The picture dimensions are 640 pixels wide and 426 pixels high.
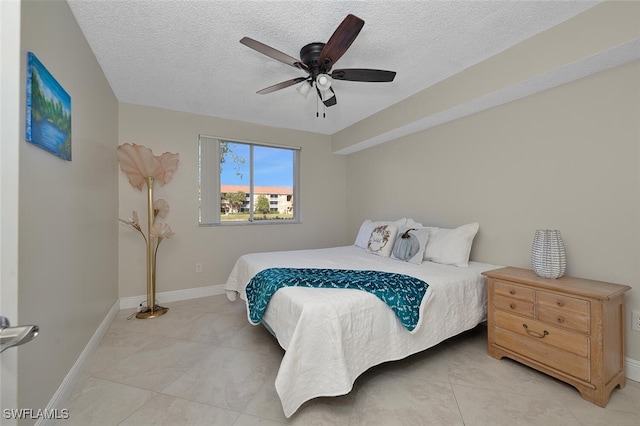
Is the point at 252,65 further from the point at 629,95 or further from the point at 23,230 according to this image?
the point at 629,95

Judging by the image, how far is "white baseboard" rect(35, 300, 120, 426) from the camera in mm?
1431

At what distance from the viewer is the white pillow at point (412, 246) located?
264 cm

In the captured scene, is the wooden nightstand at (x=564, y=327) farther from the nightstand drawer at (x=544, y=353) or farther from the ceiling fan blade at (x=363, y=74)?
the ceiling fan blade at (x=363, y=74)

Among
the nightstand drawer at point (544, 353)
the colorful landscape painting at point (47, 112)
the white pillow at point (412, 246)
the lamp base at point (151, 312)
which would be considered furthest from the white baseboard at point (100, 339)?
the white pillow at point (412, 246)

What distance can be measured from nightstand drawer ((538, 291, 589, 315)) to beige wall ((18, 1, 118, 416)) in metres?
2.95

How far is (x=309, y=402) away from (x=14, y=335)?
1.51m

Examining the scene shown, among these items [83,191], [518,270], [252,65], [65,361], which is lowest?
[65,361]

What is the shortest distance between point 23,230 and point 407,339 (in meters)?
2.23

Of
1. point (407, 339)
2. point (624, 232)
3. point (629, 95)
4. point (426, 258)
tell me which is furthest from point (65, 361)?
point (629, 95)

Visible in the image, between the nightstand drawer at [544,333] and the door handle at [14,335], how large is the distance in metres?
2.58

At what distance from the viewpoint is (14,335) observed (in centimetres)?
58

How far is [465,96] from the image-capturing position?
243cm

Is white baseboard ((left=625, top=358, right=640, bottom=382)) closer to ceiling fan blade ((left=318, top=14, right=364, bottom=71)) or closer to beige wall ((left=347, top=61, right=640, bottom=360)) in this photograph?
beige wall ((left=347, top=61, right=640, bottom=360))

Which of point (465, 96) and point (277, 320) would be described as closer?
point (277, 320)
